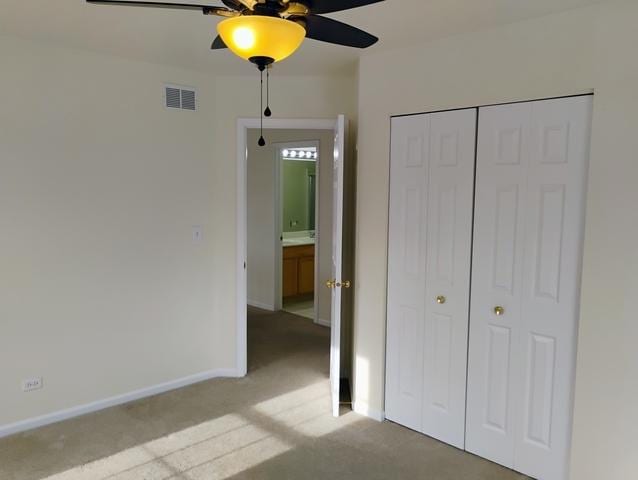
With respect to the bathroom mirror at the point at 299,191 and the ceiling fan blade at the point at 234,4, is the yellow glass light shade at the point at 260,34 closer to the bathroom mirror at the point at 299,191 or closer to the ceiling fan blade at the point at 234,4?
the ceiling fan blade at the point at 234,4

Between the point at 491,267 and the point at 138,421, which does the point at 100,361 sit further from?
the point at 491,267

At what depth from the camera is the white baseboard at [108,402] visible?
9.84ft

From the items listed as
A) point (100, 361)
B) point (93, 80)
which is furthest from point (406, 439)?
Answer: point (93, 80)

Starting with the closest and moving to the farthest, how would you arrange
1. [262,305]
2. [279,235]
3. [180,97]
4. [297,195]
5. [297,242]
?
[180,97] → [279,235] → [262,305] → [297,242] → [297,195]

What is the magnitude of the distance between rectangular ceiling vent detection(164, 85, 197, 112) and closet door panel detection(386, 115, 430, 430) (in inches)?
63.6

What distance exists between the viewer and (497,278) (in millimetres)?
2645

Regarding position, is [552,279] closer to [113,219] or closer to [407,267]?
[407,267]

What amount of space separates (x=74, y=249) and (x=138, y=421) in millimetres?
1239

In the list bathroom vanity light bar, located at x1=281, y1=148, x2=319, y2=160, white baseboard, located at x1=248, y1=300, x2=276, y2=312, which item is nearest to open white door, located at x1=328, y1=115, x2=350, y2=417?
white baseboard, located at x1=248, y1=300, x2=276, y2=312

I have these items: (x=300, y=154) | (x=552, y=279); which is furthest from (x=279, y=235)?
(x=552, y=279)

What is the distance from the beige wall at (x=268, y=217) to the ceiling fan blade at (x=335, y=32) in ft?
11.8

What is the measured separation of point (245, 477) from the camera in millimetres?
2553

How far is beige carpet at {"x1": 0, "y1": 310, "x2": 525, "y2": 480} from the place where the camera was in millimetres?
2605

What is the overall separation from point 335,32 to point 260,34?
0.38m
